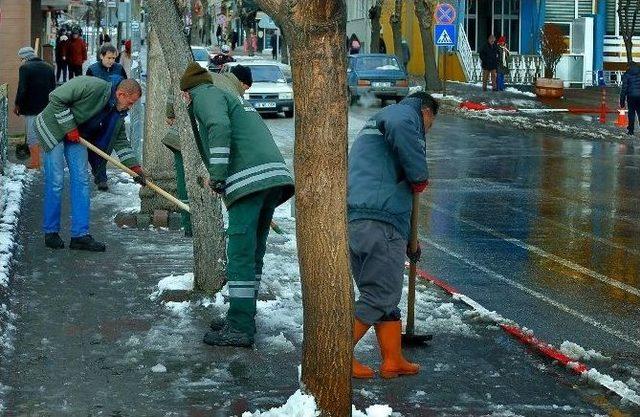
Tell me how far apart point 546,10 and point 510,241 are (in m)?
39.3

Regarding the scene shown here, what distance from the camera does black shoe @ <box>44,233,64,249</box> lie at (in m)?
11.8

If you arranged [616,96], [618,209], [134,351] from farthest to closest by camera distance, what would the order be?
[616,96], [618,209], [134,351]

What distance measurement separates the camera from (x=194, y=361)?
7.81 m

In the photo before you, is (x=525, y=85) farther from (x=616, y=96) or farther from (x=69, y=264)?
(x=69, y=264)

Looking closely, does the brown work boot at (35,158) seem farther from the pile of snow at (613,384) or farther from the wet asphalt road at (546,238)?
the pile of snow at (613,384)

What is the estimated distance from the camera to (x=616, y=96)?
42250mm

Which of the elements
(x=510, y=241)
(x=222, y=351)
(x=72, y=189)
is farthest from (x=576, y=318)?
(x=72, y=189)

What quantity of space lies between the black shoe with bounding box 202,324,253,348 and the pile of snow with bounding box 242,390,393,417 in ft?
4.57

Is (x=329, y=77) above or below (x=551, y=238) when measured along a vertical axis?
above

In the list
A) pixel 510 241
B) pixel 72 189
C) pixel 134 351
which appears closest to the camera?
pixel 134 351

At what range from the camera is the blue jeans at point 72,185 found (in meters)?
11.7

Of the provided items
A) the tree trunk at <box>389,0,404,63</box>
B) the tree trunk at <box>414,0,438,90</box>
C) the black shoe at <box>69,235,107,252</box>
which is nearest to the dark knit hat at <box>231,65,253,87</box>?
the black shoe at <box>69,235,107,252</box>

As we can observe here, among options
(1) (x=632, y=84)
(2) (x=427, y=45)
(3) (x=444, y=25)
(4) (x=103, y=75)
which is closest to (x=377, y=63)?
(3) (x=444, y=25)

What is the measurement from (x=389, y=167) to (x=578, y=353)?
5.93ft
